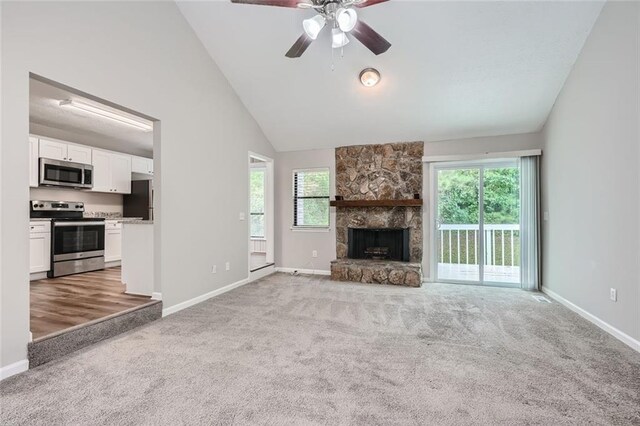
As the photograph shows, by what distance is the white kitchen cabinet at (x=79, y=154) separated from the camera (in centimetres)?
504

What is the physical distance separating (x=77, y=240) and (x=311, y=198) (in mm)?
4009

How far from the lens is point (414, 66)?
3.85 metres

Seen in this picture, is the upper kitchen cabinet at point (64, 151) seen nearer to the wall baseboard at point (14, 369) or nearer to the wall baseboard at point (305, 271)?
the wall baseboard at point (14, 369)

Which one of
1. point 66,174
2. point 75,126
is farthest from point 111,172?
point 75,126

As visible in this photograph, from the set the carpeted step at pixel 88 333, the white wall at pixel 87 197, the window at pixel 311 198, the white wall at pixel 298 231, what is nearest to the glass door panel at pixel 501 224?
the white wall at pixel 298 231

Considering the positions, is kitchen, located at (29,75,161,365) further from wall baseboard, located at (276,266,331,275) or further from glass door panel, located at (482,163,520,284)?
glass door panel, located at (482,163,520,284)

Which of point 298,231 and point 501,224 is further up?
point 501,224

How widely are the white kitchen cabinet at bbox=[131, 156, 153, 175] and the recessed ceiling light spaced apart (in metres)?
4.95

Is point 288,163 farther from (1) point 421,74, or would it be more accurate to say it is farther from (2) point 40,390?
(2) point 40,390

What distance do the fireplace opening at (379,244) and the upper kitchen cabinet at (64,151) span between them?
4.89m

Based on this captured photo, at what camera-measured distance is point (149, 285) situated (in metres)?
3.59

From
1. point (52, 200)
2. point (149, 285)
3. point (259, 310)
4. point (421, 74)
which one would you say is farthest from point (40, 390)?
point (421, 74)

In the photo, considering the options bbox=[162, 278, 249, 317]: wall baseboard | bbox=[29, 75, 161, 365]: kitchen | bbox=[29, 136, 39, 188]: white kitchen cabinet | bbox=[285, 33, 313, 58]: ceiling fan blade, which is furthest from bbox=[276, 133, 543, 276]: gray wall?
bbox=[29, 136, 39, 188]: white kitchen cabinet

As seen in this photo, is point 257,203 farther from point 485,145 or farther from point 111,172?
point 485,145
